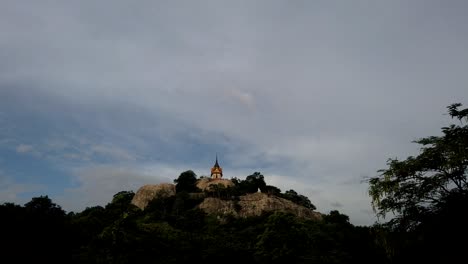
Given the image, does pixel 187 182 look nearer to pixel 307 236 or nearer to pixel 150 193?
pixel 150 193

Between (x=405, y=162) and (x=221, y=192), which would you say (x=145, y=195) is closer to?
→ (x=221, y=192)

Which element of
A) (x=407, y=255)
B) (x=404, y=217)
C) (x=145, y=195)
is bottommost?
(x=407, y=255)

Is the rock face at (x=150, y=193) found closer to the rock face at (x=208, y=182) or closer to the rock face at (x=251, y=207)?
the rock face at (x=208, y=182)

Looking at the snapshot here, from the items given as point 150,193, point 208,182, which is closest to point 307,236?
point 150,193

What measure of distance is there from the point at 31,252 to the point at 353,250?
28.9 meters

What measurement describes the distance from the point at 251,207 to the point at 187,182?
1300 inches

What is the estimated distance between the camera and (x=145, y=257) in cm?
2564

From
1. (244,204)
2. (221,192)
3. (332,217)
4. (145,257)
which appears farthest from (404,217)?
(221,192)

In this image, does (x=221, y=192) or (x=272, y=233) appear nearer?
(x=272, y=233)

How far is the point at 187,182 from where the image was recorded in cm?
13025

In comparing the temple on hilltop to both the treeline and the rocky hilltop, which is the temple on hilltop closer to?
the rocky hilltop

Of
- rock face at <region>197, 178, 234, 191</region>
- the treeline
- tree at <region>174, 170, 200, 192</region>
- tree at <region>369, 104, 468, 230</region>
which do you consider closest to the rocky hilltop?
tree at <region>174, 170, 200, 192</region>

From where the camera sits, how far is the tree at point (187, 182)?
127 metres

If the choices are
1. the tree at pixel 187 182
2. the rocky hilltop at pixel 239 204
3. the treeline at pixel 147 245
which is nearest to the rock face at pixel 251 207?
the rocky hilltop at pixel 239 204
